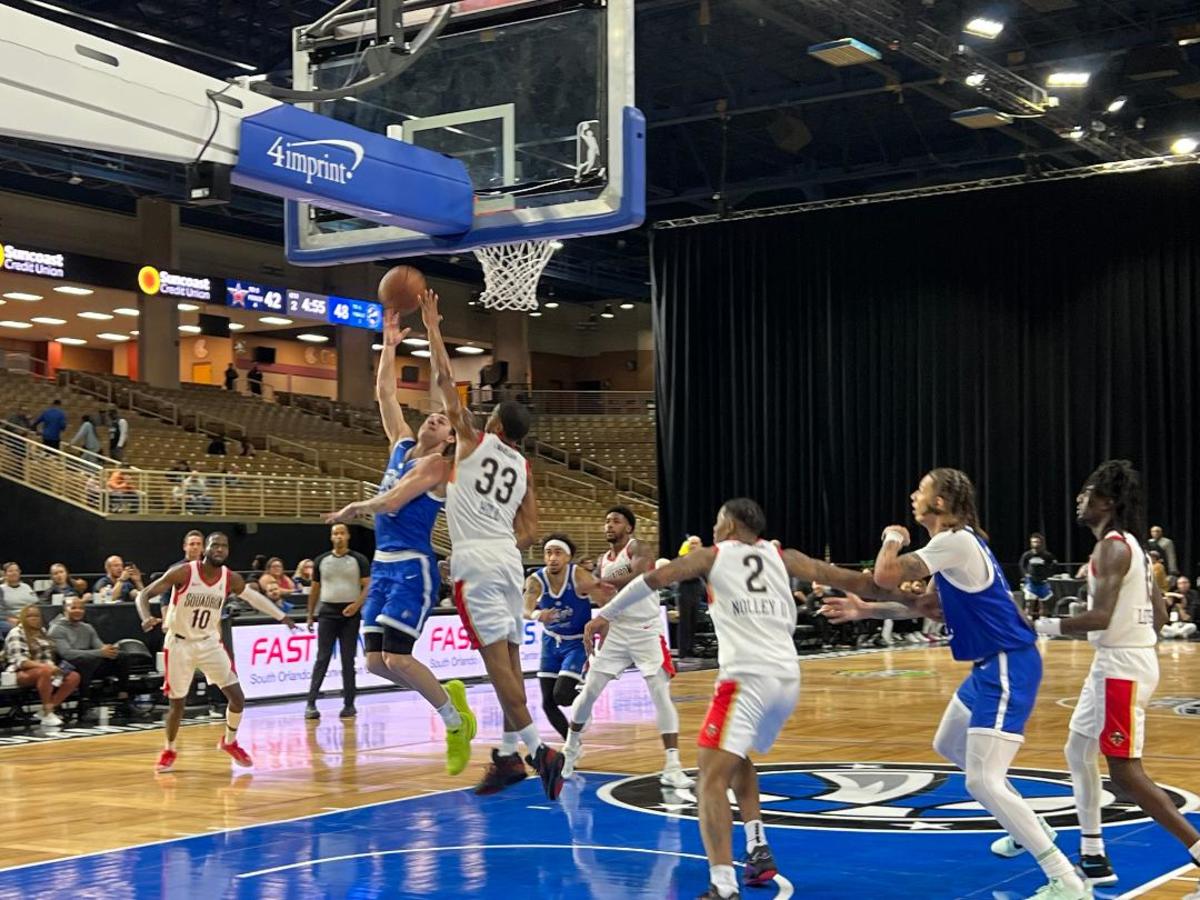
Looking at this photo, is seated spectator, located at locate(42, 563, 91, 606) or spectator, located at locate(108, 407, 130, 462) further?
spectator, located at locate(108, 407, 130, 462)

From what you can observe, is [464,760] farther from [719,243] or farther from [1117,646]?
[719,243]

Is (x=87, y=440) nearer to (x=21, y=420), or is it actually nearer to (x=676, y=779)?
(x=21, y=420)

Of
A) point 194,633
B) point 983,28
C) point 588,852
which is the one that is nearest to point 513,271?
point 194,633

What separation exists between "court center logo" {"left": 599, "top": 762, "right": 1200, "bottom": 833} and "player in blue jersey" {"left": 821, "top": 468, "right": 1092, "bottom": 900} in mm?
1919

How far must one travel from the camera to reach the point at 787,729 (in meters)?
12.2

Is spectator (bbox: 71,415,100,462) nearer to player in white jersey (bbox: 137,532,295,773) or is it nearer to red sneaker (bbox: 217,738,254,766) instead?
player in white jersey (bbox: 137,532,295,773)

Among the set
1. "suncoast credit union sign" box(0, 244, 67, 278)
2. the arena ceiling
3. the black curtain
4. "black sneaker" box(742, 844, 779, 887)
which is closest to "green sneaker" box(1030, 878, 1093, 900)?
"black sneaker" box(742, 844, 779, 887)

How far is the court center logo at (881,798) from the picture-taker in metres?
7.76

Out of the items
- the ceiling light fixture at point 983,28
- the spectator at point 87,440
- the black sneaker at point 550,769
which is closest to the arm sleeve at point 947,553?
the black sneaker at point 550,769

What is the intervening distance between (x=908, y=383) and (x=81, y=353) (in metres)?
23.6

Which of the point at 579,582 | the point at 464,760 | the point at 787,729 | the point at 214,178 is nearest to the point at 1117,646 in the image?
the point at 579,582

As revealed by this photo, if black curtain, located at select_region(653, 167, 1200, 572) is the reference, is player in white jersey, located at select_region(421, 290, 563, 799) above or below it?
below

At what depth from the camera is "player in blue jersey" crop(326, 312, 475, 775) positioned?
294 inches

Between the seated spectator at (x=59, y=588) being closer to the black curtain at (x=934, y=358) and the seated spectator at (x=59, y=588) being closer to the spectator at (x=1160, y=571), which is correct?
the black curtain at (x=934, y=358)
